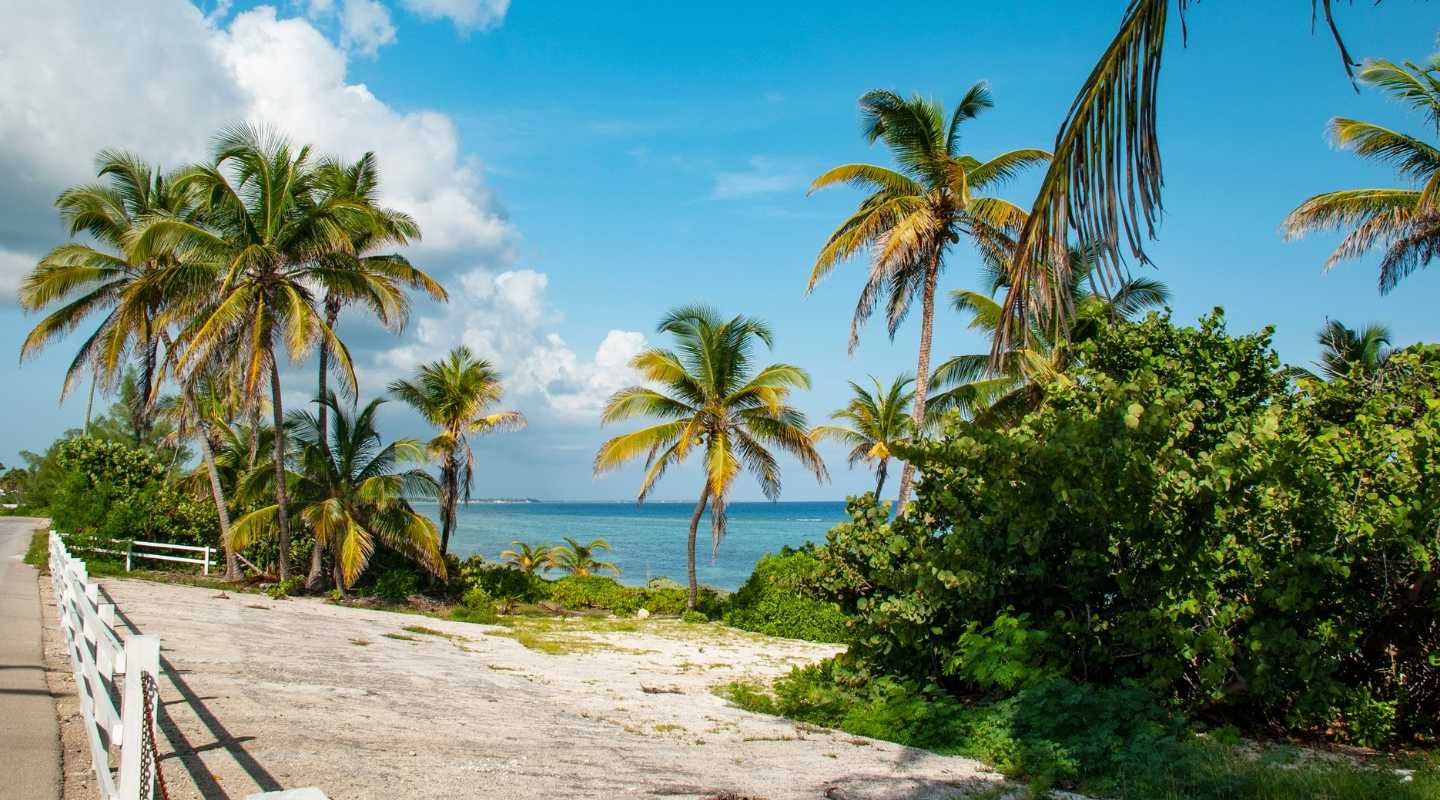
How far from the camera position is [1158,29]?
262 cm

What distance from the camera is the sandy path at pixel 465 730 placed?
5.80 m

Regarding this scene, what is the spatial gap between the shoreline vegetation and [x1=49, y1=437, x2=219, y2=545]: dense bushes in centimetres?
8

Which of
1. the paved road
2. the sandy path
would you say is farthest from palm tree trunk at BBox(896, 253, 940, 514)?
the paved road

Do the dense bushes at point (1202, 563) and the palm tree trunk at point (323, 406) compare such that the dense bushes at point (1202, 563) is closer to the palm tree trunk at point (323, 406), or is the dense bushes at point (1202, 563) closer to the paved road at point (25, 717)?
the paved road at point (25, 717)

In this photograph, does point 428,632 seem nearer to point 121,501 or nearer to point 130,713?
point 121,501

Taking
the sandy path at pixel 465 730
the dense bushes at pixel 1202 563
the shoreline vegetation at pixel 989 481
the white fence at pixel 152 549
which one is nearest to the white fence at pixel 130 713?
the sandy path at pixel 465 730

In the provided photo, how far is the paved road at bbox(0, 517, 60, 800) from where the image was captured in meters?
5.07

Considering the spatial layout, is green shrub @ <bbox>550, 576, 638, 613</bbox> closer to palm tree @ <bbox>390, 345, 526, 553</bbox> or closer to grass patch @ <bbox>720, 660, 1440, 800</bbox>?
palm tree @ <bbox>390, 345, 526, 553</bbox>

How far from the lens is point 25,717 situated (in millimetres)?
6383

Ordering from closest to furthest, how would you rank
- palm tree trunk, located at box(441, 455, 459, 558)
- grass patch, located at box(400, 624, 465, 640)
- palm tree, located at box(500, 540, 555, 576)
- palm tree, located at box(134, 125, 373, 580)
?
1. grass patch, located at box(400, 624, 465, 640)
2. palm tree, located at box(134, 125, 373, 580)
3. palm tree trunk, located at box(441, 455, 459, 558)
4. palm tree, located at box(500, 540, 555, 576)

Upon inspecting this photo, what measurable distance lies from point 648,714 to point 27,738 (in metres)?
5.44

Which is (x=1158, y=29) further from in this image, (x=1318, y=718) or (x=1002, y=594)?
(x=1318, y=718)

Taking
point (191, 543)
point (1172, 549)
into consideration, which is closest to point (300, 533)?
point (191, 543)

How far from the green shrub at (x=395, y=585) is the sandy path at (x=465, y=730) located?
27.9 ft
